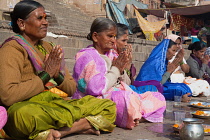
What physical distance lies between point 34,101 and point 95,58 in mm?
937

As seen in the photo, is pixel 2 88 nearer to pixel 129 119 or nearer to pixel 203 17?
pixel 129 119

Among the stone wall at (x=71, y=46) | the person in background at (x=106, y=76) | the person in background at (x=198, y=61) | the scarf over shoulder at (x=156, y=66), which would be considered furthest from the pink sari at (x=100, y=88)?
the person in background at (x=198, y=61)

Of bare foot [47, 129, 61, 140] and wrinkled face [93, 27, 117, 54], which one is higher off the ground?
wrinkled face [93, 27, 117, 54]

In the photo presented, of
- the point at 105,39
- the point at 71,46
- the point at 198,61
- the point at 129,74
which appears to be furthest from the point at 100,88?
the point at 198,61

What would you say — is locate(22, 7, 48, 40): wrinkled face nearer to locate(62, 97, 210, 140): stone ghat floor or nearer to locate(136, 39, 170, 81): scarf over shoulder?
locate(62, 97, 210, 140): stone ghat floor

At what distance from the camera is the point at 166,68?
5.18 meters

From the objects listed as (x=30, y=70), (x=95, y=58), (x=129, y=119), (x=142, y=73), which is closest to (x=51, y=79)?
(x=30, y=70)

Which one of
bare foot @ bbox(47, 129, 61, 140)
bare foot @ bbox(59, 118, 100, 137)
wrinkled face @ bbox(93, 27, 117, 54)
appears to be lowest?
bare foot @ bbox(59, 118, 100, 137)

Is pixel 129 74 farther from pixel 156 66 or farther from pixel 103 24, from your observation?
pixel 103 24

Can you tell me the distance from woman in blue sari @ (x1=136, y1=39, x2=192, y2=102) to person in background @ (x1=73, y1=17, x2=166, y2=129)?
1.38 m

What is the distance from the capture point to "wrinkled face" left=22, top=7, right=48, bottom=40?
9.14 ft

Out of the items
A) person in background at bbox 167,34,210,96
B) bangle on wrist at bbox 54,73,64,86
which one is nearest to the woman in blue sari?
person in background at bbox 167,34,210,96

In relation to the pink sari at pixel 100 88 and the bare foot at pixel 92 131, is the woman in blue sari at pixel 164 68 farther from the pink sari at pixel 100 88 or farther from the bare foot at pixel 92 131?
the bare foot at pixel 92 131

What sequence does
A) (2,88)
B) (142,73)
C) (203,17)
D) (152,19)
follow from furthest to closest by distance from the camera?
(203,17)
(152,19)
(142,73)
(2,88)
